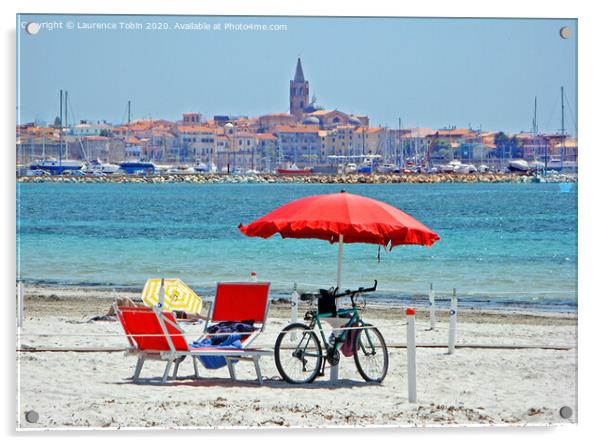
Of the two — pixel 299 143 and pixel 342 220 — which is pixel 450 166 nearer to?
pixel 299 143

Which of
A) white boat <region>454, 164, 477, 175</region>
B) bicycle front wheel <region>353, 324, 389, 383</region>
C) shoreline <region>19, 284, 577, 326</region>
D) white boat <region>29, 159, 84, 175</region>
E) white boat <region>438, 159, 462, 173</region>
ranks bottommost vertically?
shoreline <region>19, 284, 577, 326</region>

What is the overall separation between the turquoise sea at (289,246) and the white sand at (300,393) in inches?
156

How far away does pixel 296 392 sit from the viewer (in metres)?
9.01

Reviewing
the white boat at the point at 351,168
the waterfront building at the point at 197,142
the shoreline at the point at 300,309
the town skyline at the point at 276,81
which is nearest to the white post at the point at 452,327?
the town skyline at the point at 276,81

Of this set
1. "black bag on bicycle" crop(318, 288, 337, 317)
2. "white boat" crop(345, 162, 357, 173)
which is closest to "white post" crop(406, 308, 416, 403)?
"black bag on bicycle" crop(318, 288, 337, 317)

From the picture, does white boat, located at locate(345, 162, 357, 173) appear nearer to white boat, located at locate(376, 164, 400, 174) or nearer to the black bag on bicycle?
white boat, located at locate(376, 164, 400, 174)

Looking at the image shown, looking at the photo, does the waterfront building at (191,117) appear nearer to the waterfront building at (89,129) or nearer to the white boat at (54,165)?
the waterfront building at (89,129)

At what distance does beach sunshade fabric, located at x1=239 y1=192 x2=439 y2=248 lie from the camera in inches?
361

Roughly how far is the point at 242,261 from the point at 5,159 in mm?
21177

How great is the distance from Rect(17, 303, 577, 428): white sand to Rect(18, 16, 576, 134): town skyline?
6.52ft

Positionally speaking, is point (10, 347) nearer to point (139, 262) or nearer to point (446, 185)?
point (139, 262)

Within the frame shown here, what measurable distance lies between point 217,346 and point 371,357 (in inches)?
48.6

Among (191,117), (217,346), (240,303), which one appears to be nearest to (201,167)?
(191,117)

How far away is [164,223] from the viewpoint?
39500mm
